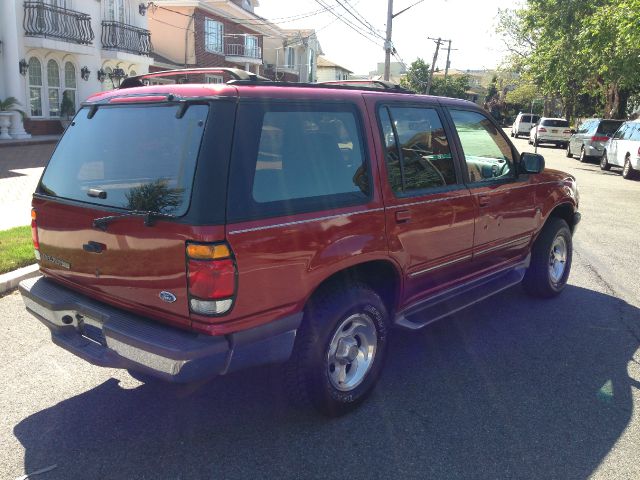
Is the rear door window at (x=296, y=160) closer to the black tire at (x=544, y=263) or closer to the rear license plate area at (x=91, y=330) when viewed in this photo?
the rear license plate area at (x=91, y=330)

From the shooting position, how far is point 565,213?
567 cm

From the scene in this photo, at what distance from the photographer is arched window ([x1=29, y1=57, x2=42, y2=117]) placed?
1917 centimetres

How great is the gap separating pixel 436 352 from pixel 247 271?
2.18 metres

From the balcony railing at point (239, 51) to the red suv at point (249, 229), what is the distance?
31.1 m

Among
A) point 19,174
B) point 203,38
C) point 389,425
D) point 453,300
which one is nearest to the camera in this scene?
point 389,425

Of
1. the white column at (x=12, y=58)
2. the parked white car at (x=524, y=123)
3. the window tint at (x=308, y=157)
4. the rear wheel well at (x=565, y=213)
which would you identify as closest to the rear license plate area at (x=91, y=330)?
the window tint at (x=308, y=157)

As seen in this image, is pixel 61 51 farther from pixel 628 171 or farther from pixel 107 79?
pixel 628 171

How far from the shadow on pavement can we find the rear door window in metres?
1.13

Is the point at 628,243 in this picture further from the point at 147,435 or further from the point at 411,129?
the point at 147,435

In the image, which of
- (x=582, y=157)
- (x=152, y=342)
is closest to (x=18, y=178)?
(x=152, y=342)

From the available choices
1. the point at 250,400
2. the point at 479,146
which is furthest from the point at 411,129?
the point at 250,400

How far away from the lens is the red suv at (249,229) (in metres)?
2.67

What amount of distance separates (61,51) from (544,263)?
1929cm

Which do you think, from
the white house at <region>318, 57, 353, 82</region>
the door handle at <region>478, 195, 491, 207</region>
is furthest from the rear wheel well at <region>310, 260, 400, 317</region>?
the white house at <region>318, 57, 353, 82</region>
